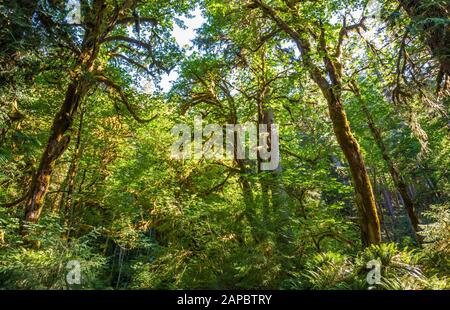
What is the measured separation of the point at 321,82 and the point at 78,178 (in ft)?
29.8

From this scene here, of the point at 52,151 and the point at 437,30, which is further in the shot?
the point at 52,151

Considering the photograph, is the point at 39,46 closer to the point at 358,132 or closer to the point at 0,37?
the point at 0,37

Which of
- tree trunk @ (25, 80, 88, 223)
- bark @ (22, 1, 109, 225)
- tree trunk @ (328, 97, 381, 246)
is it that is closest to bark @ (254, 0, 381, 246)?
tree trunk @ (328, 97, 381, 246)

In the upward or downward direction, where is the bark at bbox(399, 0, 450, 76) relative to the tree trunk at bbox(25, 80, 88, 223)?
upward

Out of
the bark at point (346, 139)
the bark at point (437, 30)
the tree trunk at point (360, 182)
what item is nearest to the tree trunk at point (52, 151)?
the bark at point (346, 139)

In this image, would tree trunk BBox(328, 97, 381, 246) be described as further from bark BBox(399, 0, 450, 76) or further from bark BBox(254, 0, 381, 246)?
bark BBox(399, 0, 450, 76)

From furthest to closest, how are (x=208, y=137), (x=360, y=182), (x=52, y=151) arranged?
(x=208, y=137) → (x=52, y=151) → (x=360, y=182)

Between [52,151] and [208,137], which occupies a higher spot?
[208,137]

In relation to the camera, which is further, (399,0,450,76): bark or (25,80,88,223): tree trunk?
(25,80,88,223): tree trunk

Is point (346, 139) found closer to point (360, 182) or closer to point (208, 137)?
point (360, 182)

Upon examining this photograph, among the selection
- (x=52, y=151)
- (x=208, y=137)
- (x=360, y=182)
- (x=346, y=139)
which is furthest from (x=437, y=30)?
(x=52, y=151)

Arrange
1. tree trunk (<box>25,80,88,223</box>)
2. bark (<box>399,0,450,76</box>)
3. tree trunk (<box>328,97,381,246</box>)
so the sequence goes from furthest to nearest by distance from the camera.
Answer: tree trunk (<box>25,80,88,223</box>) → tree trunk (<box>328,97,381,246</box>) → bark (<box>399,0,450,76</box>)

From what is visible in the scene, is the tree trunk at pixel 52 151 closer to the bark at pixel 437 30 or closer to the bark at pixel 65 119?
the bark at pixel 65 119

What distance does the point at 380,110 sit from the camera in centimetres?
1191
